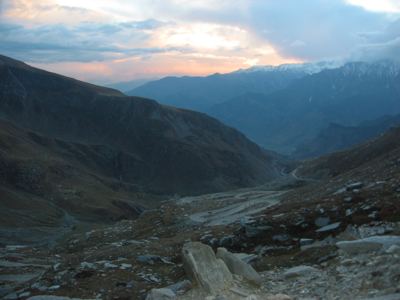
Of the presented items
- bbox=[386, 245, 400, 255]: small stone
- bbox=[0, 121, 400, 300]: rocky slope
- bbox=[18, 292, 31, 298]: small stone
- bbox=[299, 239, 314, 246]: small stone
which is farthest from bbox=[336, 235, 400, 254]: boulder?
bbox=[18, 292, 31, 298]: small stone

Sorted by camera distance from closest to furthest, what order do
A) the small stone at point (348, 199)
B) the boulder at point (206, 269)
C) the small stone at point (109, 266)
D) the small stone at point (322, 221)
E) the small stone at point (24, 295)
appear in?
the boulder at point (206, 269), the small stone at point (24, 295), the small stone at point (109, 266), the small stone at point (322, 221), the small stone at point (348, 199)

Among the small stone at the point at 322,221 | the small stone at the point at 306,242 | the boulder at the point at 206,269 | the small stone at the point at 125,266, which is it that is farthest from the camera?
the small stone at the point at 322,221

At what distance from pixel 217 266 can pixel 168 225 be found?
147 feet

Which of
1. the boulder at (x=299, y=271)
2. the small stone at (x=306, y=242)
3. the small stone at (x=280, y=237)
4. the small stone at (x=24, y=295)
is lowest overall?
the small stone at (x=24, y=295)

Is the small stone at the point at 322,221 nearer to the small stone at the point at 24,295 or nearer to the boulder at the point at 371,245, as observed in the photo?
the boulder at the point at 371,245

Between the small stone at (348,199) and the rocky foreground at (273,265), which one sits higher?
the small stone at (348,199)

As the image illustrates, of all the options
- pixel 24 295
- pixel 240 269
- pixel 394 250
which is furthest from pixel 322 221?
pixel 24 295

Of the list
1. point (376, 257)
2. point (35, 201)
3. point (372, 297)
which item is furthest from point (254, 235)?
point (35, 201)

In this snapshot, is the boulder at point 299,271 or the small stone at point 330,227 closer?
the boulder at point 299,271

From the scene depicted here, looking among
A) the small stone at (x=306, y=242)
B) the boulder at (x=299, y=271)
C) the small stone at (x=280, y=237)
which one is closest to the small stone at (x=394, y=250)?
the boulder at (x=299, y=271)

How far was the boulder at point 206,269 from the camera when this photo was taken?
18.2 metres

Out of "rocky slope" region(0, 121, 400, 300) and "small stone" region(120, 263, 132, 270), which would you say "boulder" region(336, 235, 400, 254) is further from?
"small stone" region(120, 263, 132, 270)

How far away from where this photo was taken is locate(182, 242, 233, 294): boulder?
59.6 feet

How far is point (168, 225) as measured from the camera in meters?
63.4
